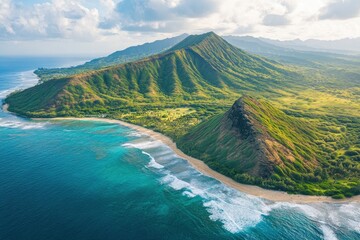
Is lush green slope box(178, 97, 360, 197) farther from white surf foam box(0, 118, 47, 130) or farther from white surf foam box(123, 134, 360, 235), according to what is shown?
white surf foam box(0, 118, 47, 130)

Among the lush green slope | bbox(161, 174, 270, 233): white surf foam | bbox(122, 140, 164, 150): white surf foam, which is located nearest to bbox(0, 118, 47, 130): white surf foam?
bbox(122, 140, 164, 150): white surf foam

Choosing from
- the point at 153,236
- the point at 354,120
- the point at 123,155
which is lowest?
the point at 354,120

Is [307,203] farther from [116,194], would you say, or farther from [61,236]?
[61,236]

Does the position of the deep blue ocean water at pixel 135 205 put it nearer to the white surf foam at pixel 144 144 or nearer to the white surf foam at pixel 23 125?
the white surf foam at pixel 144 144

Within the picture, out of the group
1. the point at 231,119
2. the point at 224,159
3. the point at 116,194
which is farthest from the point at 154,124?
the point at 116,194

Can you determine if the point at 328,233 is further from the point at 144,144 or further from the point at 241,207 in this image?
the point at 144,144
